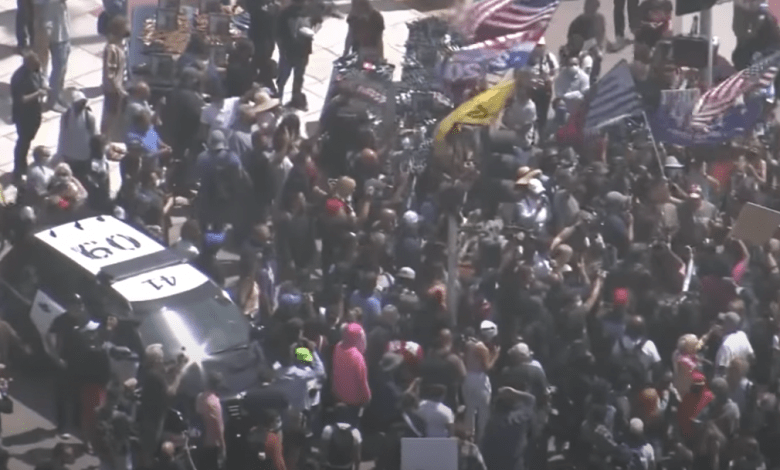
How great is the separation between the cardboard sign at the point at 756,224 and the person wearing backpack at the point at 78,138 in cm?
642

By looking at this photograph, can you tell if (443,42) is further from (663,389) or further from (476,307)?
(663,389)

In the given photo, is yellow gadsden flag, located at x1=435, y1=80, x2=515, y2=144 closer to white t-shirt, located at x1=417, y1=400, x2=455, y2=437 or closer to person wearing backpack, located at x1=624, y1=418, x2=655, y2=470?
white t-shirt, located at x1=417, y1=400, x2=455, y2=437

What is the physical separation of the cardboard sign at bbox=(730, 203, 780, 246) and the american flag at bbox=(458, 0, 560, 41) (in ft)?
8.76

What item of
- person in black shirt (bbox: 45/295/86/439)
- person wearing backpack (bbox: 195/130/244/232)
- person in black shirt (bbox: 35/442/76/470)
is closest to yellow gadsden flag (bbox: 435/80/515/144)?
person wearing backpack (bbox: 195/130/244/232)

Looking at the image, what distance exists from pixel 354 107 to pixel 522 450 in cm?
599

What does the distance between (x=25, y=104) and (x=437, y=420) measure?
7.20m

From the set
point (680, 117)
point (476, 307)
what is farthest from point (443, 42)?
point (476, 307)

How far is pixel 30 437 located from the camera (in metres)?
21.4

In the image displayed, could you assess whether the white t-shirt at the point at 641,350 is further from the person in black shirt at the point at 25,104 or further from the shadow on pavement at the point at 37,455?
the person in black shirt at the point at 25,104

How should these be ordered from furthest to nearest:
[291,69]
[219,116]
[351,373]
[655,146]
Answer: [291,69] < [655,146] < [219,116] < [351,373]

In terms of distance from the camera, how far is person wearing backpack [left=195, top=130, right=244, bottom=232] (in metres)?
23.4

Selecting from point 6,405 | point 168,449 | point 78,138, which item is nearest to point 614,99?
point 78,138

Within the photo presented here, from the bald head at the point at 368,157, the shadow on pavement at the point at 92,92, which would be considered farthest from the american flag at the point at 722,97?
the shadow on pavement at the point at 92,92

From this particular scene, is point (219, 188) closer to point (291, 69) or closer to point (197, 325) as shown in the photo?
point (197, 325)
